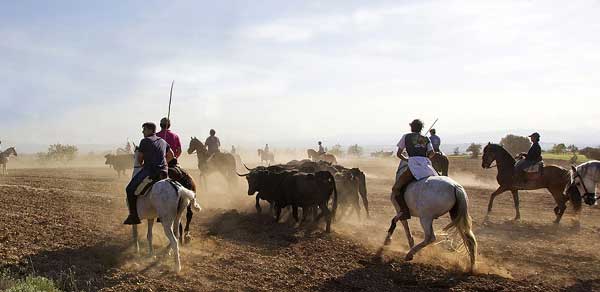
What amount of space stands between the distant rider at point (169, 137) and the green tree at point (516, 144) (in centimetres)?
4254

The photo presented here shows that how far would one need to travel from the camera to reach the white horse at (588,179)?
12.8m

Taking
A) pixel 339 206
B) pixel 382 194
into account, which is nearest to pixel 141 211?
pixel 339 206

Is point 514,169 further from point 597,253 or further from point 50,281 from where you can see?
point 50,281

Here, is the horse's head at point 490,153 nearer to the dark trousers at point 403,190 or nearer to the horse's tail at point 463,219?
the dark trousers at point 403,190

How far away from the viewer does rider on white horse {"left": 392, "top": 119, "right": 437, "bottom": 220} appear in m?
8.75

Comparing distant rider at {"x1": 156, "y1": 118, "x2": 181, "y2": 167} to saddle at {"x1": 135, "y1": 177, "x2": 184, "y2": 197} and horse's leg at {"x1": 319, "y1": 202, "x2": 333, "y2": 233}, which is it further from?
horse's leg at {"x1": 319, "y1": 202, "x2": 333, "y2": 233}

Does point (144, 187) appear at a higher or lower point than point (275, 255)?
higher

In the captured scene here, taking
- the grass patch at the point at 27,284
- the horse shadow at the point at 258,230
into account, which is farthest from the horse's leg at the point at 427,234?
the grass patch at the point at 27,284

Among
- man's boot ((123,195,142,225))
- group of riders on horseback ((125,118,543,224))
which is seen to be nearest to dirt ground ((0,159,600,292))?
man's boot ((123,195,142,225))

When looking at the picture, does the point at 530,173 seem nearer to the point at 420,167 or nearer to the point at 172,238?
the point at 420,167

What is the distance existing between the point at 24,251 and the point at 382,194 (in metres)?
15.5

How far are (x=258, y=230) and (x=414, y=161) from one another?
4647 mm

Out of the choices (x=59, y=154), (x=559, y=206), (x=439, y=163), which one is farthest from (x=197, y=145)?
(x=59, y=154)

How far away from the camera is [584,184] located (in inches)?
512
